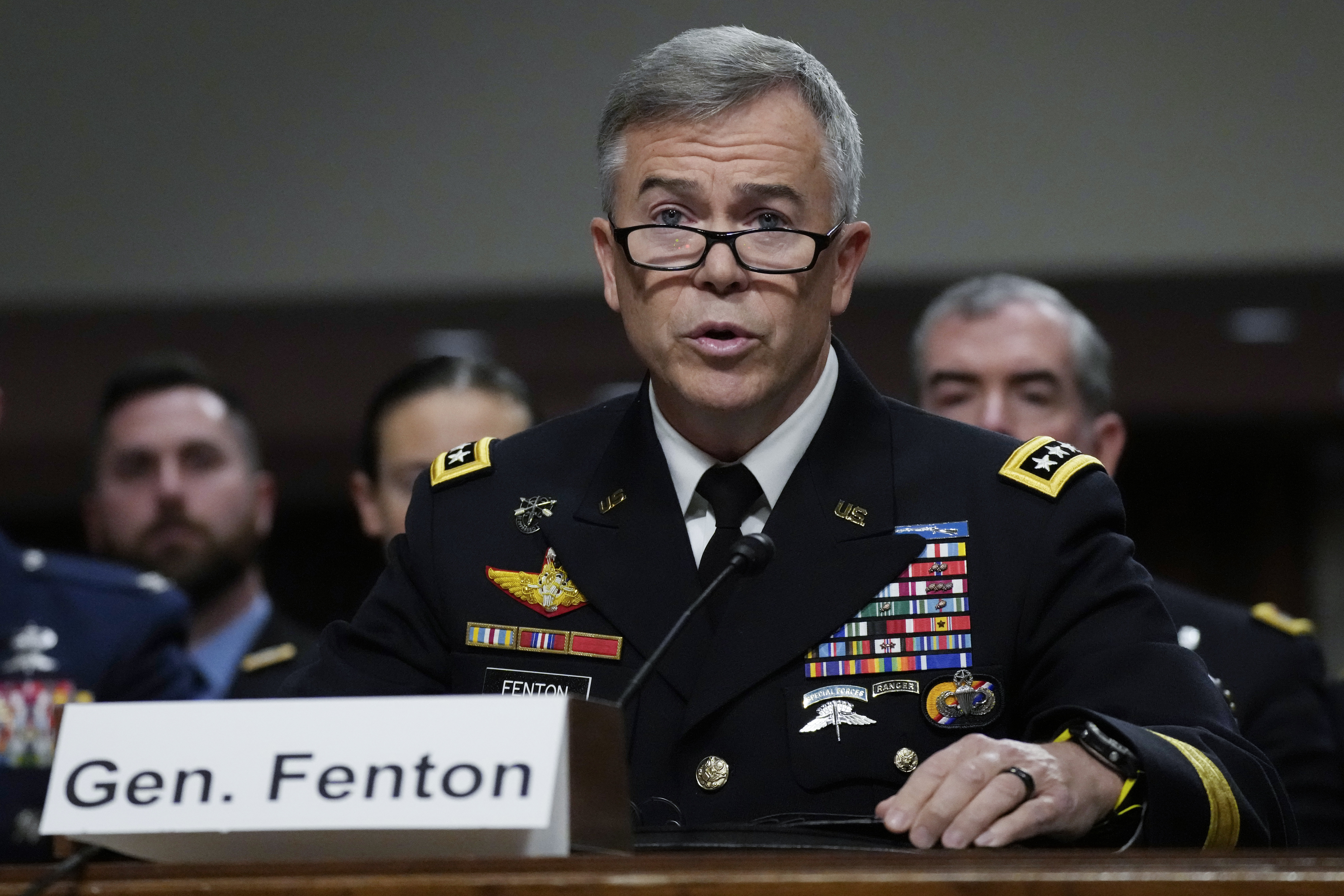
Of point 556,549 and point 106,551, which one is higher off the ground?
point 106,551

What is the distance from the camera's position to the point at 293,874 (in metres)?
0.99

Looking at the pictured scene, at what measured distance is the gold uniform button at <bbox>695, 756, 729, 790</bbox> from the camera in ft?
4.91

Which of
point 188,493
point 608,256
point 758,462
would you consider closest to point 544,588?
point 758,462

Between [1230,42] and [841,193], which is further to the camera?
[1230,42]

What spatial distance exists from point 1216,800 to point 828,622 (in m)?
0.38

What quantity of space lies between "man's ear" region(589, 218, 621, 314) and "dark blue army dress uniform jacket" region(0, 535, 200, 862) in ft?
4.62

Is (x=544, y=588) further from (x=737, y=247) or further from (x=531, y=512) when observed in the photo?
(x=737, y=247)

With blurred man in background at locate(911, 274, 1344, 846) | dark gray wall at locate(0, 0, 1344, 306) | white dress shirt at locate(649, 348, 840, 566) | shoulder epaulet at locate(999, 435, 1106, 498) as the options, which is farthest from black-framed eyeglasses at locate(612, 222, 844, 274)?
dark gray wall at locate(0, 0, 1344, 306)

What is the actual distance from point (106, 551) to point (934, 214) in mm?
2256

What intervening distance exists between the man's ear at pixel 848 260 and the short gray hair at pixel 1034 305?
1.08 metres

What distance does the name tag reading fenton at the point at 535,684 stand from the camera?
157 centimetres

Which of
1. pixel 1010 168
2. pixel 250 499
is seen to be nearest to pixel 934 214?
pixel 1010 168

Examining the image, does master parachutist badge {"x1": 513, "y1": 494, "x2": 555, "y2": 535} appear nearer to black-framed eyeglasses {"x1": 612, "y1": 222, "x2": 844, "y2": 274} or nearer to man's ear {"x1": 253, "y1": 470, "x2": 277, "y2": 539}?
black-framed eyeglasses {"x1": 612, "y1": 222, "x2": 844, "y2": 274}

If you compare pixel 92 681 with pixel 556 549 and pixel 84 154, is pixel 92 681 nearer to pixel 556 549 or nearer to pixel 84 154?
pixel 556 549
